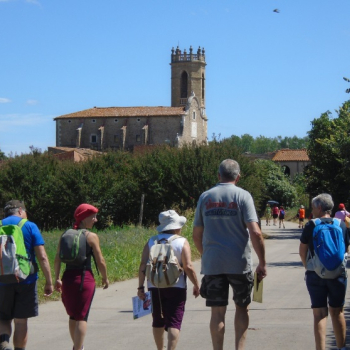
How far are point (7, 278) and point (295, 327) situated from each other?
4504mm

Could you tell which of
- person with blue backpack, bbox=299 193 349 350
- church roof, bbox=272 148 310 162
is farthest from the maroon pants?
church roof, bbox=272 148 310 162

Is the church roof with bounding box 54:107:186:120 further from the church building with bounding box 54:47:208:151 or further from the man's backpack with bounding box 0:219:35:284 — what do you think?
the man's backpack with bounding box 0:219:35:284

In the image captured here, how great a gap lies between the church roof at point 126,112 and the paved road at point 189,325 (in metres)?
97.1

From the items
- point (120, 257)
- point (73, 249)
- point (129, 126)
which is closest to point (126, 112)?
point (129, 126)

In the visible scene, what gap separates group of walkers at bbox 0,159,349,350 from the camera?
23.5 ft

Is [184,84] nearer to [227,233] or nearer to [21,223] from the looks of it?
[21,223]

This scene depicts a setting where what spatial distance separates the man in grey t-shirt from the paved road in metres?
1.80

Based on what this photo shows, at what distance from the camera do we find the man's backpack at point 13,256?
25.1 feet

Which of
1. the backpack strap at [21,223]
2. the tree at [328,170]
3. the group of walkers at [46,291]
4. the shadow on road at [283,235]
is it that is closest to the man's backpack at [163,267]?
the group of walkers at [46,291]

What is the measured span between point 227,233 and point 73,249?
1.69 meters

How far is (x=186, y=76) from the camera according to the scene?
14138cm

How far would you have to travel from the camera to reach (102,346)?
9.23m

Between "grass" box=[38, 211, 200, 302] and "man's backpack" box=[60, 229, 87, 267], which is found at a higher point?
"man's backpack" box=[60, 229, 87, 267]

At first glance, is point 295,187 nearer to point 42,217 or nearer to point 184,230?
point 42,217
